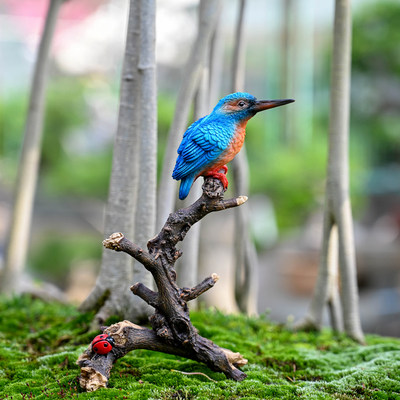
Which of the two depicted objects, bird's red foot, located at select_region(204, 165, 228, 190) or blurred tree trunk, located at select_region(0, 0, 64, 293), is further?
blurred tree trunk, located at select_region(0, 0, 64, 293)

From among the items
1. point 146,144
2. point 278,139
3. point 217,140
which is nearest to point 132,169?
point 146,144

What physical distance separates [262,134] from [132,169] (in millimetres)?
5613

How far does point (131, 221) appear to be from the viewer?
3.73 m

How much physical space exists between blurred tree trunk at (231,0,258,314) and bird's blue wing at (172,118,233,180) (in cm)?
209

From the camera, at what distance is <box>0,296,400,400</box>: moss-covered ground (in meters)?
2.73

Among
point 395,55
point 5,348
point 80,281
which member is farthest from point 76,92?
point 5,348

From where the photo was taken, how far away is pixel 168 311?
2799 millimetres

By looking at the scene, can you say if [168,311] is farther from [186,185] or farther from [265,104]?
[265,104]

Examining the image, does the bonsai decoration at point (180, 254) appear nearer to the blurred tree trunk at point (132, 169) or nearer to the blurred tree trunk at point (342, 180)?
the blurred tree trunk at point (132, 169)

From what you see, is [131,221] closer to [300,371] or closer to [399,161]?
[300,371]

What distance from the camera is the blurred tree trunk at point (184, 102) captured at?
12.9 feet

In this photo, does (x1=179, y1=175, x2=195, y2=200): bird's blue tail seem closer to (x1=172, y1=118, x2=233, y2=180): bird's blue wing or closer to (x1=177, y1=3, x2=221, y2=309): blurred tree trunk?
(x1=172, y1=118, x2=233, y2=180): bird's blue wing

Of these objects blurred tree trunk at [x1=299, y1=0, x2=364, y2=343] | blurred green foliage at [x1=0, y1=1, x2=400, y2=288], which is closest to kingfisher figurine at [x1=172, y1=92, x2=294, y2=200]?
blurred tree trunk at [x1=299, y1=0, x2=364, y2=343]

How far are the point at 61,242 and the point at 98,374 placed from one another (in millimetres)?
8115
